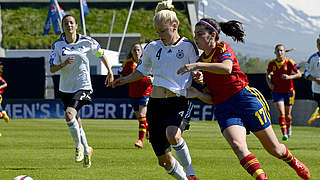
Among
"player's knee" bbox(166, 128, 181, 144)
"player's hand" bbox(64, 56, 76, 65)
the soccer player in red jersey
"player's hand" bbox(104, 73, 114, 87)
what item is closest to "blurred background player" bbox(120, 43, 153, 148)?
"player's hand" bbox(64, 56, 76, 65)

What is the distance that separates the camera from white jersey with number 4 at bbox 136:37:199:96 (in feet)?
23.6

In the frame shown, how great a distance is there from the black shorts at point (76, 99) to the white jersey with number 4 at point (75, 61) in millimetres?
66

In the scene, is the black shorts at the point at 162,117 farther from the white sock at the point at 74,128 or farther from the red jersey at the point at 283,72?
the red jersey at the point at 283,72

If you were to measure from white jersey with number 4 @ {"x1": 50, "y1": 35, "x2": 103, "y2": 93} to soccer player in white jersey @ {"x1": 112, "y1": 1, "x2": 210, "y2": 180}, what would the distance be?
313 centimetres

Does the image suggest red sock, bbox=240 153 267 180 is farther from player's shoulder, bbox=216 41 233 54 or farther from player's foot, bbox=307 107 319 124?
player's foot, bbox=307 107 319 124

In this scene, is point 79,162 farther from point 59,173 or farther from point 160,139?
point 160,139

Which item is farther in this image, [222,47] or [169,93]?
[169,93]

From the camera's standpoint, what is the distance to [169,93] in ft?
23.7

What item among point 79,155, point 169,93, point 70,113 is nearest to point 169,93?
point 169,93

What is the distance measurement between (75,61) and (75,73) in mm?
192

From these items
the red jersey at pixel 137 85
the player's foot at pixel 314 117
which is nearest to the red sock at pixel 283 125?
the red jersey at pixel 137 85

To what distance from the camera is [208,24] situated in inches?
271

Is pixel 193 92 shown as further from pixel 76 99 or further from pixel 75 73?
pixel 75 73

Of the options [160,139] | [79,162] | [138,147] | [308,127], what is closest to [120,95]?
[308,127]
